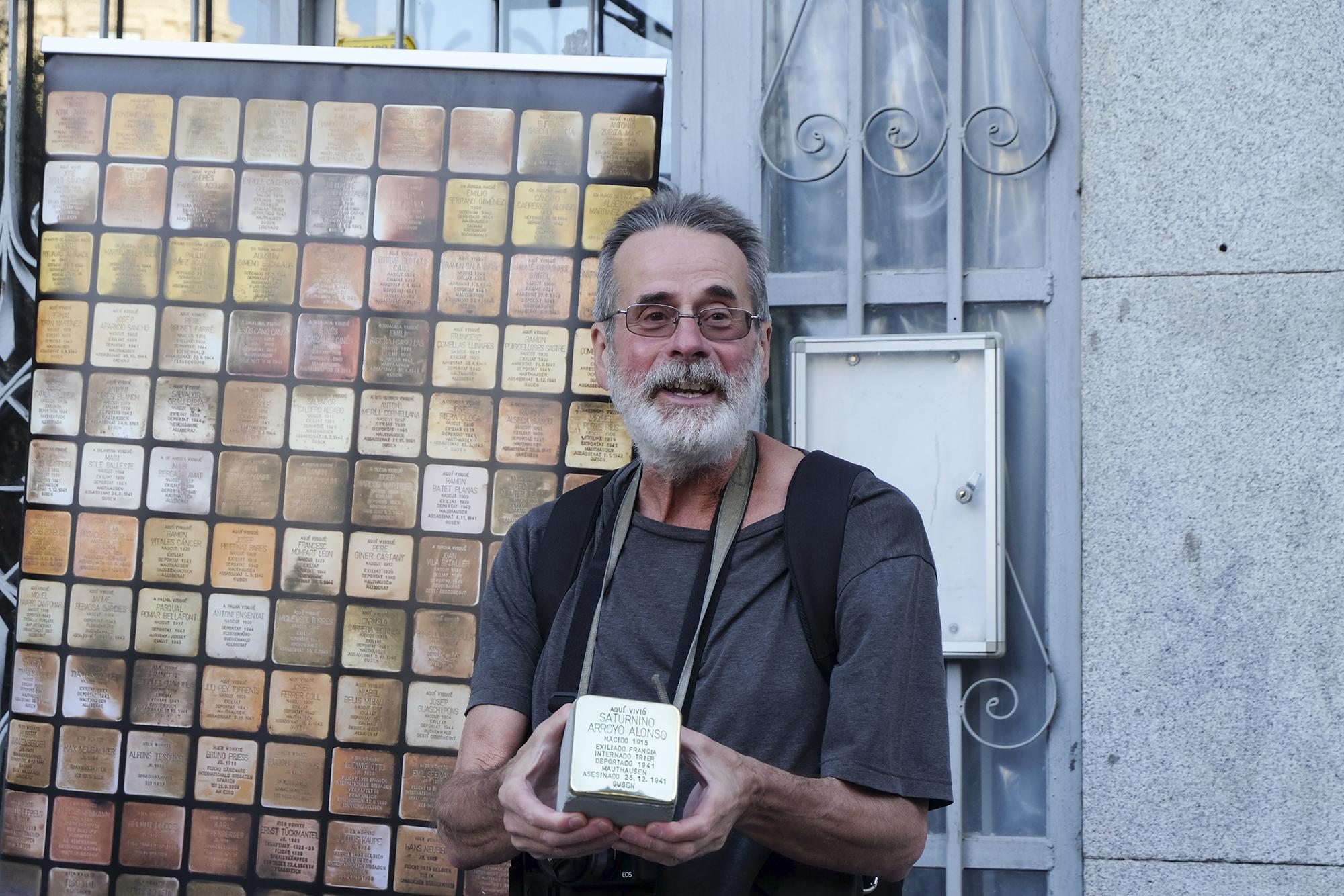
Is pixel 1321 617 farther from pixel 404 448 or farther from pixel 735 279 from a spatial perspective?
pixel 404 448

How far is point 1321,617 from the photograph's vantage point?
2.74 meters

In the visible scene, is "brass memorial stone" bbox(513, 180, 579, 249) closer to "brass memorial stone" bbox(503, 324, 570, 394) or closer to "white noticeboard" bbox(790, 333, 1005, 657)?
"brass memorial stone" bbox(503, 324, 570, 394)

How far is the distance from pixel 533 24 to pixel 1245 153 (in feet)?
6.31

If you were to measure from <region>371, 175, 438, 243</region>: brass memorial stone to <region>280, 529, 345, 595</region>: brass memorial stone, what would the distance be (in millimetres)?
750

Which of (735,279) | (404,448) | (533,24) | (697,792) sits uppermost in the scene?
(533,24)

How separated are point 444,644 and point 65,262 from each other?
1.36m

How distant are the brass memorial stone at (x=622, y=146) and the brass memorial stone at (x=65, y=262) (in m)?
1.29

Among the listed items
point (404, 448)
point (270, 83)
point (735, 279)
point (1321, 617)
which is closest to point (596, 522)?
point (735, 279)

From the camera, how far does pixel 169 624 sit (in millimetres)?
2865

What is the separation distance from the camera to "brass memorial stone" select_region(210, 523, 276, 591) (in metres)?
2.85

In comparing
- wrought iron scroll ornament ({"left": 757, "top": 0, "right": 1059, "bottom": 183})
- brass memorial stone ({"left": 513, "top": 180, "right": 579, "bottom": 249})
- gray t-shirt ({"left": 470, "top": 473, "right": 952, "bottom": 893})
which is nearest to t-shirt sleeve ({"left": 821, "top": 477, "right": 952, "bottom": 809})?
gray t-shirt ({"left": 470, "top": 473, "right": 952, "bottom": 893})

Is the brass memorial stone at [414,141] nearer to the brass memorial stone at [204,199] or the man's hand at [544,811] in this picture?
the brass memorial stone at [204,199]

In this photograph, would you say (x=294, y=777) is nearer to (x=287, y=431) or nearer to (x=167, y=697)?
(x=167, y=697)

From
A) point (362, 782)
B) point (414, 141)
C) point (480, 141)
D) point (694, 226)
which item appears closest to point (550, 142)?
point (480, 141)
